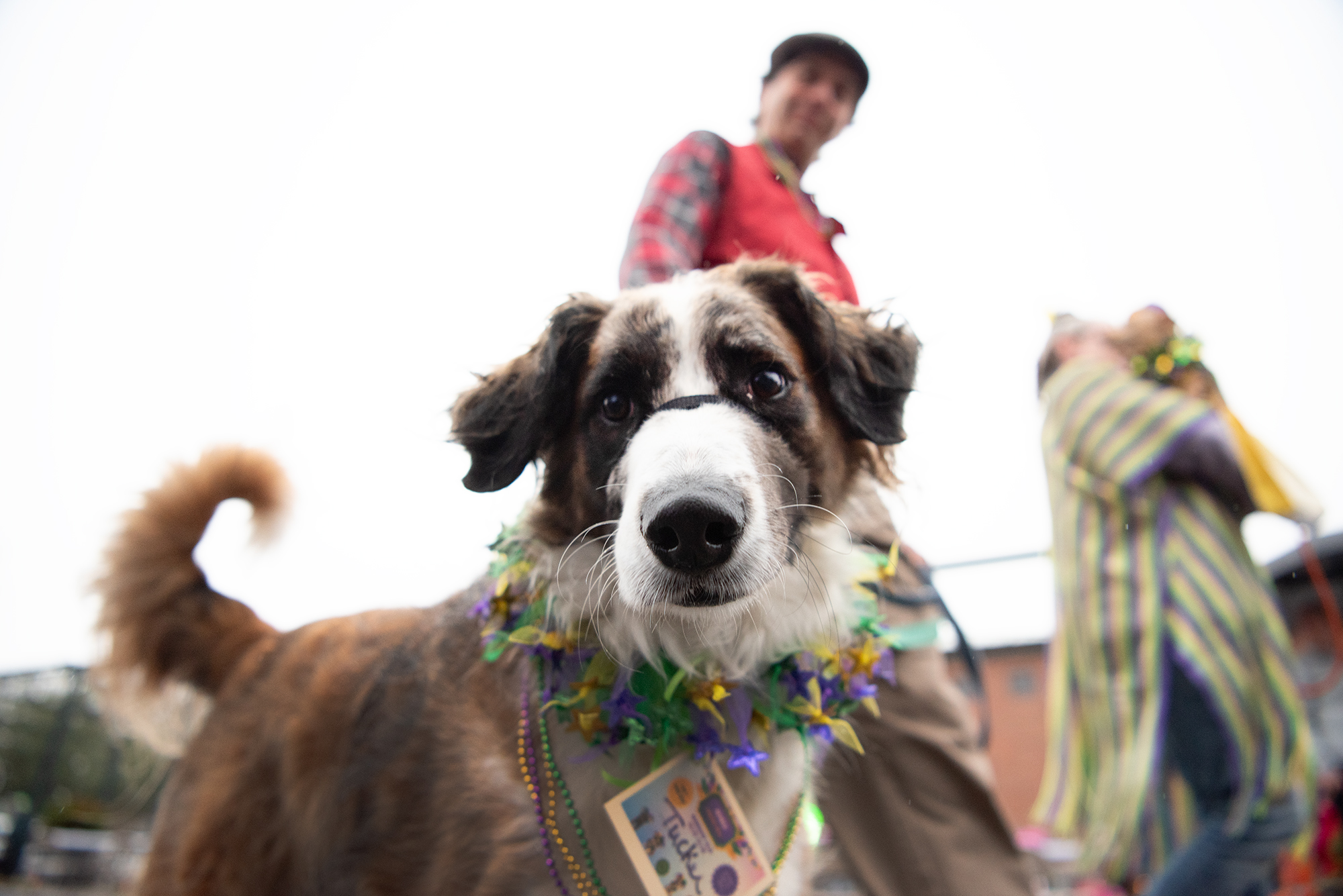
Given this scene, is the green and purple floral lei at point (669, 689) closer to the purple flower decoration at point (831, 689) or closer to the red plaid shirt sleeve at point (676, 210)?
the purple flower decoration at point (831, 689)

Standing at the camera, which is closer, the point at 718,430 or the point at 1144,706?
the point at 718,430

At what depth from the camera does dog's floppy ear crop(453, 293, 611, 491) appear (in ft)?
6.06

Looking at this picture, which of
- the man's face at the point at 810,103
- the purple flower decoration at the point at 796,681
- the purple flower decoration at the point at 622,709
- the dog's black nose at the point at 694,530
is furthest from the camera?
the man's face at the point at 810,103

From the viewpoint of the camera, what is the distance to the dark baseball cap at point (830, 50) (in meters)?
2.45

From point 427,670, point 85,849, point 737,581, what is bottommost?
point 85,849

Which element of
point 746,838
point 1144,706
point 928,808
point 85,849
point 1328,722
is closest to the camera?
point 746,838

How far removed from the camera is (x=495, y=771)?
164 centimetres

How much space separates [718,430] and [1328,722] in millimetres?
5667

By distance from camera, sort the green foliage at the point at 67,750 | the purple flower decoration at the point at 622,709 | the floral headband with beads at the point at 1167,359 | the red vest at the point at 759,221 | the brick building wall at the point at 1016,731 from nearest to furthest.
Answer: the purple flower decoration at the point at 622,709 → the red vest at the point at 759,221 → the floral headband with beads at the point at 1167,359 → the green foliage at the point at 67,750 → the brick building wall at the point at 1016,731

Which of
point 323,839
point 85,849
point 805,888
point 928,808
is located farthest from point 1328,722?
point 85,849

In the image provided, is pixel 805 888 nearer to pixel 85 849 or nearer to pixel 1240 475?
pixel 1240 475

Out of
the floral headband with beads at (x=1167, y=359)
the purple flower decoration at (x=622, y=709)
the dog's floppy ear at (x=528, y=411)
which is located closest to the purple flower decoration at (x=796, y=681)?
the purple flower decoration at (x=622, y=709)

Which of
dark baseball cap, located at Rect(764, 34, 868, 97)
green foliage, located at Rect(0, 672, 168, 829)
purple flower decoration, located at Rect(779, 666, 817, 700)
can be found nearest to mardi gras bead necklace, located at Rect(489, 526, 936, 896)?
purple flower decoration, located at Rect(779, 666, 817, 700)

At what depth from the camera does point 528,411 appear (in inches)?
72.4
